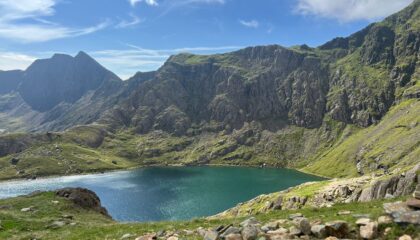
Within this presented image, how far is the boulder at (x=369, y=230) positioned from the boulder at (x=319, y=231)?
1955 mm

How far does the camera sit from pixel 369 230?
21.0 metres

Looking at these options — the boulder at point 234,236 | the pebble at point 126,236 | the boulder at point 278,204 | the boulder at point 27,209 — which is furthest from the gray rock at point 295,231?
the boulder at point 278,204

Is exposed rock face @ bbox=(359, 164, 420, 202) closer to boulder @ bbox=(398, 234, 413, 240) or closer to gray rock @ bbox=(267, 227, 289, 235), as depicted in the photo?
boulder @ bbox=(398, 234, 413, 240)

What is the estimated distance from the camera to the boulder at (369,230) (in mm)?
20781

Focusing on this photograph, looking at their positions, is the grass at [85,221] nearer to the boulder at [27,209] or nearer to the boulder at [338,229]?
the boulder at [27,209]

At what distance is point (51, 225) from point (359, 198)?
56935 millimetres

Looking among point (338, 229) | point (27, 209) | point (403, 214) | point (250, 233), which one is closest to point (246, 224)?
point (250, 233)

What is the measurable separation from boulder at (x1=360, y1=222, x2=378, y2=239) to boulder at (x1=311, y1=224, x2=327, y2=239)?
1955mm

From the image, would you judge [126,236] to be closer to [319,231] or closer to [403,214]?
[319,231]

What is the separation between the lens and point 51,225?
142 feet

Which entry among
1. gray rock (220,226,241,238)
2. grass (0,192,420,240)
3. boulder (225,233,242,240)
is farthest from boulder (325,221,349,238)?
gray rock (220,226,241,238)

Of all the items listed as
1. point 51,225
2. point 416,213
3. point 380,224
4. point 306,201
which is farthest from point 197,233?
point 306,201

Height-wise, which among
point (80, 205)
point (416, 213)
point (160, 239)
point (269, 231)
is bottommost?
point (80, 205)

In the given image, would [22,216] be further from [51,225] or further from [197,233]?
[197,233]
